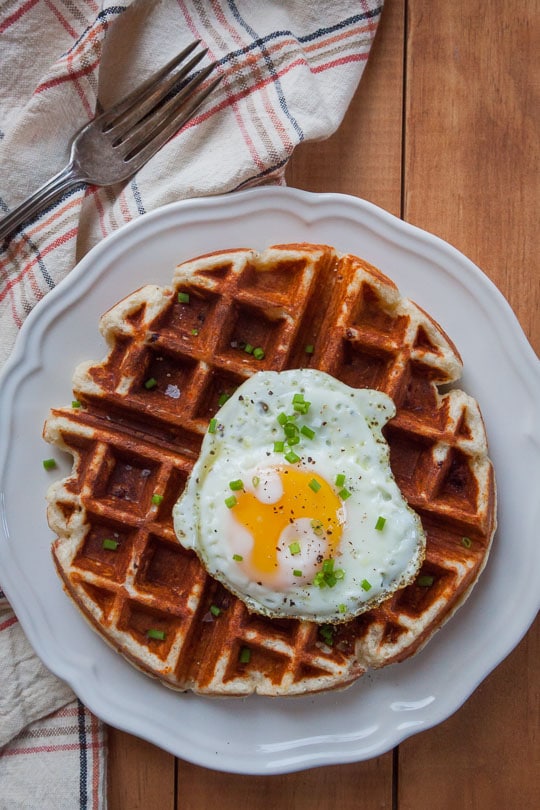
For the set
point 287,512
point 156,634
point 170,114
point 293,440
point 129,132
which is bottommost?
point 156,634

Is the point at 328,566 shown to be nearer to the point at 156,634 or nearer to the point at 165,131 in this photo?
the point at 156,634

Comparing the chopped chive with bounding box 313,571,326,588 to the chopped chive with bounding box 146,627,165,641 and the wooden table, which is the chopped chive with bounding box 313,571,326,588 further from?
the wooden table

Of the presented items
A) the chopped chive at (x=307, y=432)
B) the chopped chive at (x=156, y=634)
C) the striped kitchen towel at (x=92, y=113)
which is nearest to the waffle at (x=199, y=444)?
the chopped chive at (x=156, y=634)

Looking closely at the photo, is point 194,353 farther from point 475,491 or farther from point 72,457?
point 475,491

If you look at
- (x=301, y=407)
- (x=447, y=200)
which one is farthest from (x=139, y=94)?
(x=301, y=407)

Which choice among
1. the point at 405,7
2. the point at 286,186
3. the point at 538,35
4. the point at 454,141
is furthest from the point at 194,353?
the point at 538,35

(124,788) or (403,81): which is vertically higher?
(403,81)
